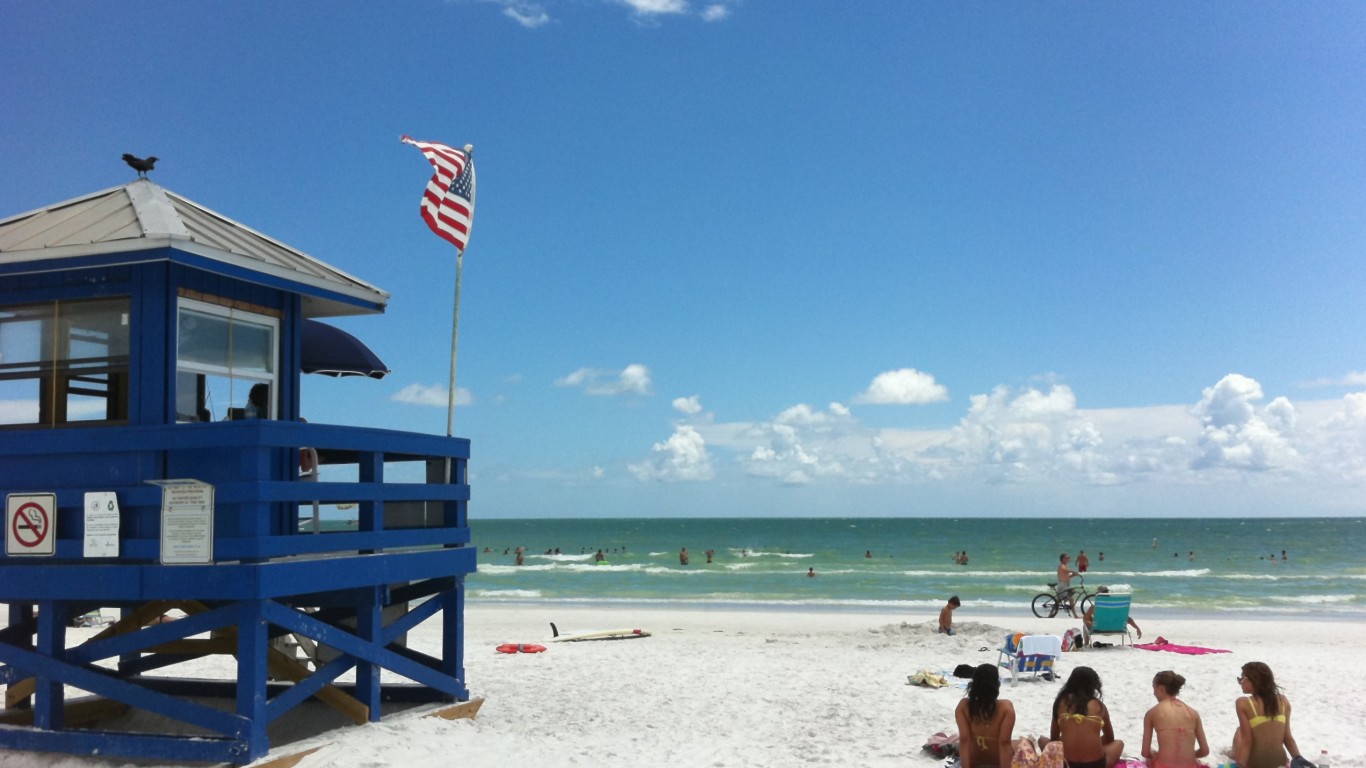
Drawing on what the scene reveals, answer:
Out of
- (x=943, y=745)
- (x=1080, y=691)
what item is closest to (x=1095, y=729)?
(x=1080, y=691)

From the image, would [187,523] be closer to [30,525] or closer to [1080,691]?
[30,525]

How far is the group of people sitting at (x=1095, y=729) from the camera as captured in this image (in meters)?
7.64

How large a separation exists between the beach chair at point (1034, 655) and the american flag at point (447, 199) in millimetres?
8434

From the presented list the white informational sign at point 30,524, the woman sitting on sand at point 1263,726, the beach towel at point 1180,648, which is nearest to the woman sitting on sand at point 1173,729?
the woman sitting on sand at point 1263,726

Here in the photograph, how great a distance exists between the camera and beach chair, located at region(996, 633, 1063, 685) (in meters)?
13.7

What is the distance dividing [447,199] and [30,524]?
4.74 metres

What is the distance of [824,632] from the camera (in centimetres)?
2345

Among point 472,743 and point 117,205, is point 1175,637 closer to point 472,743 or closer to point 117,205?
point 472,743

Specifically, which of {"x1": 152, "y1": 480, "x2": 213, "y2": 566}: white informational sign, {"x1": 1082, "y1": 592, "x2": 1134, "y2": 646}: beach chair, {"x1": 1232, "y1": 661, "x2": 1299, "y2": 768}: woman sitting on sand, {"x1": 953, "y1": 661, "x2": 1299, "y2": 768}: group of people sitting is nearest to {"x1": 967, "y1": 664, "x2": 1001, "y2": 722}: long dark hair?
{"x1": 953, "y1": 661, "x2": 1299, "y2": 768}: group of people sitting

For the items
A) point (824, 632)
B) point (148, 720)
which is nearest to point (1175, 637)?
point (824, 632)

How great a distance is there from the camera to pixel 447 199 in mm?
10914

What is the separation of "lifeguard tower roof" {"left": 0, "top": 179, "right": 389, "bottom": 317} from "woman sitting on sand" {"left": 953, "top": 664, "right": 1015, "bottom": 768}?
588 centimetres

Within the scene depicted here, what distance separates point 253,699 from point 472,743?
1985mm

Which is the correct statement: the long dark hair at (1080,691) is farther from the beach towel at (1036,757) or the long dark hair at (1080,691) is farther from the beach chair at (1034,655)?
the beach chair at (1034,655)
